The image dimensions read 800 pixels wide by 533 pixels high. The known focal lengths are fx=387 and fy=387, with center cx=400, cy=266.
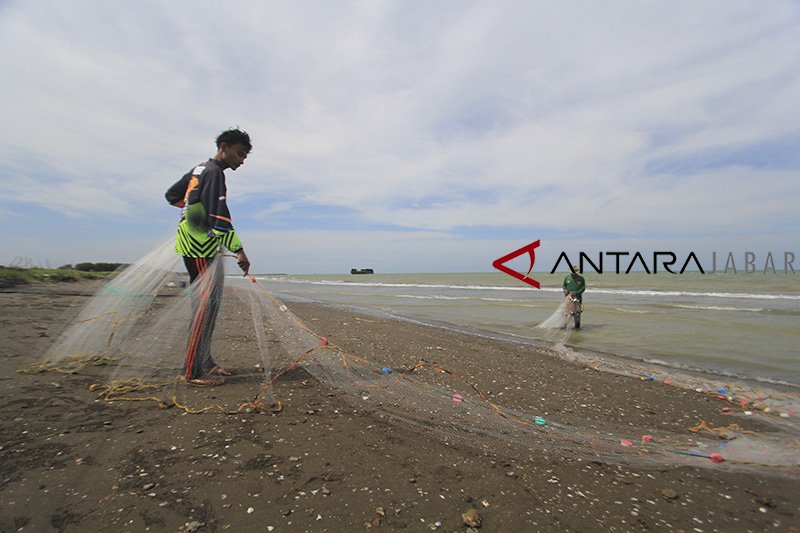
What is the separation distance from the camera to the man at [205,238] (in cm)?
370

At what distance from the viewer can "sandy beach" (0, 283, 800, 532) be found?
6.39 feet

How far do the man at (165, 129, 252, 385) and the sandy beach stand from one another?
71 centimetres

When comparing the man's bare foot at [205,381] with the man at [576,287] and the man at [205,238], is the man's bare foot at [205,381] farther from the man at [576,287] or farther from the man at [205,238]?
the man at [576,287]

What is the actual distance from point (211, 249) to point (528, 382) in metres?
4.02

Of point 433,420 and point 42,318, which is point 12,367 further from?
point 433,420

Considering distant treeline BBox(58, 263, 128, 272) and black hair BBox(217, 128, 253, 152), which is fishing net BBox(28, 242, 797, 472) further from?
distant treeline BBox(58, 263, 128, 272)

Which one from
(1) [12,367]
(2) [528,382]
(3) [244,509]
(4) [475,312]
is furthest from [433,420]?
(4) [475,312]

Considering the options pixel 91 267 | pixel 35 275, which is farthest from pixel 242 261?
pixel 91 267

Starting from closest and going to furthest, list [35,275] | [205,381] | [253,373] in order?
[205,381], [253,373], [35,275]

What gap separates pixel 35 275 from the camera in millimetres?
12953

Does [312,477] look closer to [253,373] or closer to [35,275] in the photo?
[253,373]

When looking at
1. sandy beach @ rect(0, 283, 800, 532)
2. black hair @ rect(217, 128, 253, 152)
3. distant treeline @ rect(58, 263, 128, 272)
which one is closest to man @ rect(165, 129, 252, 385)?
black hair @ rect(217, 128, 253, 152)

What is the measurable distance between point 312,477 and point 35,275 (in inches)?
624

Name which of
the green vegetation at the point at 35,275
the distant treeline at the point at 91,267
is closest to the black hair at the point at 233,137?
the green vegetation at the point at 35,275
